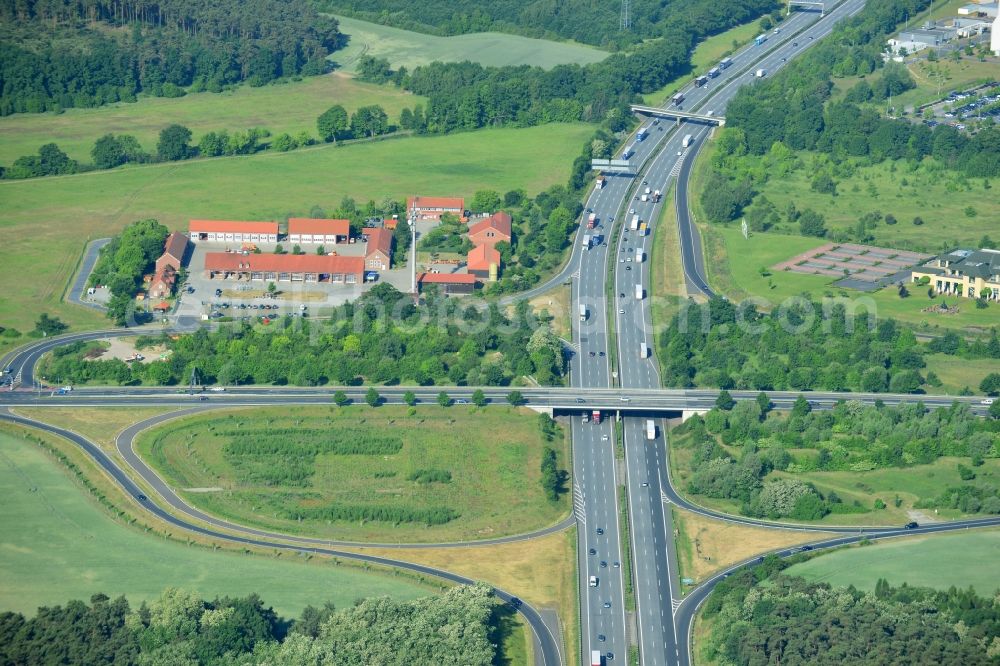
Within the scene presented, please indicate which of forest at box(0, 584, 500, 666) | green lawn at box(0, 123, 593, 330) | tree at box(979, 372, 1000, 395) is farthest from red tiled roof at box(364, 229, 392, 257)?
forest at box(0, 584, 500, 666)

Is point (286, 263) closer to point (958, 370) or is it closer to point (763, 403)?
point (763, 403)

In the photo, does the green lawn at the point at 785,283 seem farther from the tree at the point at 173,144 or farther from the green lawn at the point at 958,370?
the tree at the point at 173,144

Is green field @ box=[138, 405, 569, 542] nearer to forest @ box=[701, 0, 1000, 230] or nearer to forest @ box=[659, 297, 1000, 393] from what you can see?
forest @ box=[659, 297, 1000, 393]

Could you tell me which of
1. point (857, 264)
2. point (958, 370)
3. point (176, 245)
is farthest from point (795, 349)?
point (176, 245)

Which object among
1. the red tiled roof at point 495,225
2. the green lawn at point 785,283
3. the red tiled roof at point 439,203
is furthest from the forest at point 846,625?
the red tiled roof at point 439,203

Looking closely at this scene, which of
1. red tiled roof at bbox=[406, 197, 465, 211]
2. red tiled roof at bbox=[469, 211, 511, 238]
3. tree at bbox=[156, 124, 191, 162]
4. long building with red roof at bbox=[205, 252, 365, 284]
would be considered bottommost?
long building with red roof at bbox=[205, 252, 365, 284]

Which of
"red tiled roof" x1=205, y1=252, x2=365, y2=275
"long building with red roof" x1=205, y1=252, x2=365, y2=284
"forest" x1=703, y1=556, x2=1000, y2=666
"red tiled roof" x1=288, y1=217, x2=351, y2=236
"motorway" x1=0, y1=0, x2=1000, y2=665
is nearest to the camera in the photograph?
"forest" x1=703, y1=556, x2=1000, y2=666

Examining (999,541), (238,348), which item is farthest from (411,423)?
(999,541)

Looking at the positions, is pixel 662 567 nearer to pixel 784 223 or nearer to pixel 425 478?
pixel 425 478
